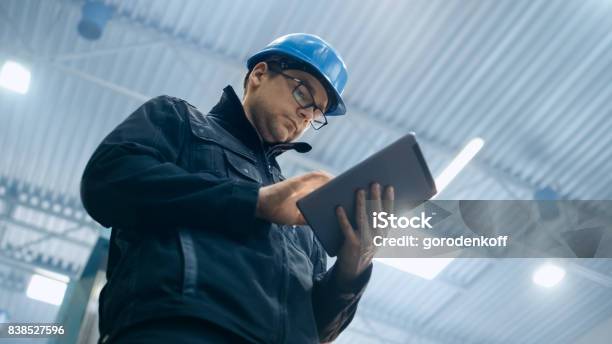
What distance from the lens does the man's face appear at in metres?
1.62

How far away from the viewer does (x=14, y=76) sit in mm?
5910

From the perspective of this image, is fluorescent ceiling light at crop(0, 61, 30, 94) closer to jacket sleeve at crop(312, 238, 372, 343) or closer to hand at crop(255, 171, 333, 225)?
jacket sleeve at crop(312, 238, 372, 343)

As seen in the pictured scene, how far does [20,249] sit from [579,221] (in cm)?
835

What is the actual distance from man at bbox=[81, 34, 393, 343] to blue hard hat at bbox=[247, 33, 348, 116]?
32 cm

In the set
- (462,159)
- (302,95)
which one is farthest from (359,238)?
(462,159)

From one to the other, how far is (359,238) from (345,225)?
0.05 m

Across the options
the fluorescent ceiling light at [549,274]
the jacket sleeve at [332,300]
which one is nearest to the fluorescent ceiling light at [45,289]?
the fluorescent ceiling light at [549,274]

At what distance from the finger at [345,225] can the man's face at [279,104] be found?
0.45 meters

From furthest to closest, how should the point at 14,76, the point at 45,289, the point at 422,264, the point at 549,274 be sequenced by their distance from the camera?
the point at 45,289 → the point at 549,274 → the point at 422,264 → the point at 14,76

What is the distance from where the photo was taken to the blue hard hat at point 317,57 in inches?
68.7

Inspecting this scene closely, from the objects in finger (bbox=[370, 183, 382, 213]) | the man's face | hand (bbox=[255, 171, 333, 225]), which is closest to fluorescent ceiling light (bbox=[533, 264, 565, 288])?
the man's face

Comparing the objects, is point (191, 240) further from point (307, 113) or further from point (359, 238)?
point (307, 113)

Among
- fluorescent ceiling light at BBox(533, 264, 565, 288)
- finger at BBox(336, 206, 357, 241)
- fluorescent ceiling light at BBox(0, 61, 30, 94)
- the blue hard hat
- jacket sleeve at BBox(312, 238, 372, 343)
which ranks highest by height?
the blue hard hat

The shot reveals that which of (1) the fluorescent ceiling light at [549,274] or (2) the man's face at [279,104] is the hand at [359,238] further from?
(1) the fluorescent ceiling light at [549,274]
